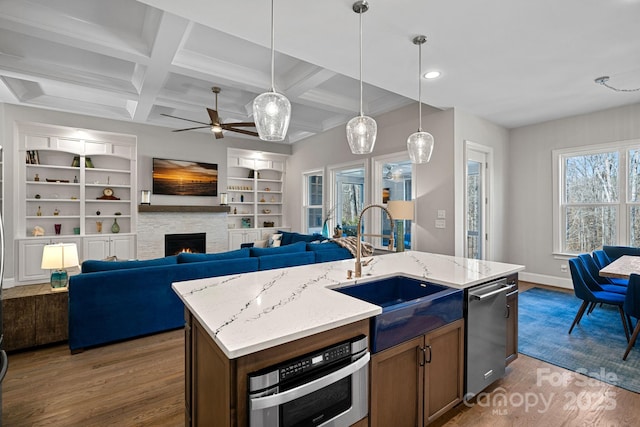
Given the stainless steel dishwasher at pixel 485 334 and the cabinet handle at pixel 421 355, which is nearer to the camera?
the cabinet handle at pixel 421 355

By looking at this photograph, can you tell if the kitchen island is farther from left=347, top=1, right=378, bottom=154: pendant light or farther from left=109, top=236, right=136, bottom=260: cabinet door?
left=109, top=236, right=136, bottom=260: cabinet door

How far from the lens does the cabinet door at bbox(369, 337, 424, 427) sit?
1.45m

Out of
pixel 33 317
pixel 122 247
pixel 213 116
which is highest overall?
pixel 213 116

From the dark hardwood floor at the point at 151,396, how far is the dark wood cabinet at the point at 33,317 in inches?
6.2

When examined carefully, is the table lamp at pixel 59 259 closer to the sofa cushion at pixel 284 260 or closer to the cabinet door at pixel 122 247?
the sofa cushion at pixel 284 260

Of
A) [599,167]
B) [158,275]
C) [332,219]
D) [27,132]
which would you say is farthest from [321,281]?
[27,132]

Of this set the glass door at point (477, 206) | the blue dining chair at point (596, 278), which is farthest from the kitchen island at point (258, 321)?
the glass door at point (477, 206)

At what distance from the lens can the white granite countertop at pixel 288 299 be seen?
44.9 inches

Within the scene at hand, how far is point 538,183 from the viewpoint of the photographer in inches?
203

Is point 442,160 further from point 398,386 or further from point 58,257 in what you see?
point 58,257

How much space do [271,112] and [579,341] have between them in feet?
11.8

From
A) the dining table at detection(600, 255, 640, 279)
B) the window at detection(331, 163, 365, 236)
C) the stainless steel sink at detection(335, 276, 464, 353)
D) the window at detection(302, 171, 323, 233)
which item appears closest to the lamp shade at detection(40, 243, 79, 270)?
the stainless steel sink at detection(335, 276, 464, 353)

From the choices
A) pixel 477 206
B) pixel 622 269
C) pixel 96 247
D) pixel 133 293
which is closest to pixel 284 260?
pixel 133 293

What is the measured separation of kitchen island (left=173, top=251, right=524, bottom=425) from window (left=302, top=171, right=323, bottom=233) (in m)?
4.97
